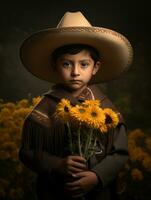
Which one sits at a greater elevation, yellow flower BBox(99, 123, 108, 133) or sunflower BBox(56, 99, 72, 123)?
sunflower BBox(56, 99, 72, 123)

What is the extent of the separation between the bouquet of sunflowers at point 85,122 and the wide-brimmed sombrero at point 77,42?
25 centimetres

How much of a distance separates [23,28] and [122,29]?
18.3 inches

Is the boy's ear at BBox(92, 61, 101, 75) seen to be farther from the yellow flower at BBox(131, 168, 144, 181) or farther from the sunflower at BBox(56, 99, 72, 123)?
the yellow flower at BBox(131, 168, 144, 181)

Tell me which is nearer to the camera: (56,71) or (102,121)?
(102,121)

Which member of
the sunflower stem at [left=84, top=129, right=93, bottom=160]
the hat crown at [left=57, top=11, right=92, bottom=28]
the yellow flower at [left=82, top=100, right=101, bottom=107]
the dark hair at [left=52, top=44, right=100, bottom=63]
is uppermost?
the hat crown at [left=57, top=11, right=92, bottom=28]

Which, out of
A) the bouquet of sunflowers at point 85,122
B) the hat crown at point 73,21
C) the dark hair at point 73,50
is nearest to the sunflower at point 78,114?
the bouquet of sunflowers at point 85,122

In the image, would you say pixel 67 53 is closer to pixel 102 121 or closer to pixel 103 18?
pixel 102 121

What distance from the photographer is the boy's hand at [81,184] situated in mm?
1731

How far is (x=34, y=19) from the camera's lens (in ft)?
7.59

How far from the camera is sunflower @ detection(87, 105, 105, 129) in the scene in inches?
67.0

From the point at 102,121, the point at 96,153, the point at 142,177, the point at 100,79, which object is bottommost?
the point at 142,177

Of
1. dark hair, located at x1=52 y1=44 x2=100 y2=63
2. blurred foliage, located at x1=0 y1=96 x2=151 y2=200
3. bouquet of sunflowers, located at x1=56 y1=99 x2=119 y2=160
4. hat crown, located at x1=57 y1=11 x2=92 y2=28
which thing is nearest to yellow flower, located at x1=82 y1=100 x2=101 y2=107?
bouquet of sunflowers, located at x1=56 y1=99 x2=119 y2=160

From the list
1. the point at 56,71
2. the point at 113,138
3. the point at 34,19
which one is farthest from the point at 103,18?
the point at 113,138

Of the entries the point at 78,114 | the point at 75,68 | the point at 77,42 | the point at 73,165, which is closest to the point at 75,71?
the point at 75,68
